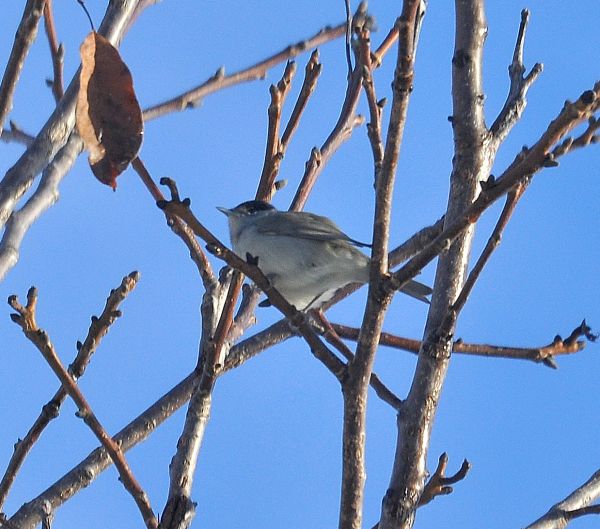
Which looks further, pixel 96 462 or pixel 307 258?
pixel 307 258

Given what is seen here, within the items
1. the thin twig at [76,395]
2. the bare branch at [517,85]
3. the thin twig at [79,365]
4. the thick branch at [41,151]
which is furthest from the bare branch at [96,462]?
the bare branch at [517,85]

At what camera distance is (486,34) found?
9.33ft

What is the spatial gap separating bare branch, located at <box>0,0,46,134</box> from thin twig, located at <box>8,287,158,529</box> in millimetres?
571

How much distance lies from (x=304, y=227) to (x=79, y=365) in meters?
2.56

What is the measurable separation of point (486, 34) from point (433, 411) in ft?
3.96

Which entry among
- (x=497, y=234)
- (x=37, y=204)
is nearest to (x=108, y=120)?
(x=37, y=204)

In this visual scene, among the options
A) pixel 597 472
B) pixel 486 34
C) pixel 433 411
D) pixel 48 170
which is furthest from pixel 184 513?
pixel 486 34

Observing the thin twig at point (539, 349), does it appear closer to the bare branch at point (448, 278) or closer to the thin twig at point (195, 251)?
the bare branch at point (448, 278)

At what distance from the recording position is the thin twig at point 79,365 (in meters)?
2.60

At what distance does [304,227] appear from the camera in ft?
16.5

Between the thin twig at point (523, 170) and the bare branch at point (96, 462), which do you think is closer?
the thin twig at point (523, 170)

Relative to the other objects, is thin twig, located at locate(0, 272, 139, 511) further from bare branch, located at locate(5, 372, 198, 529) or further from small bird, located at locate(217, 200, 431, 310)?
small bird, located at locate(217, 200, 431, 310)

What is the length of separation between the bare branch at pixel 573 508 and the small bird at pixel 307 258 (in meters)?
1.74

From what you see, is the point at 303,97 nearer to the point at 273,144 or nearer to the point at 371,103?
Answer: the point at 273,144
